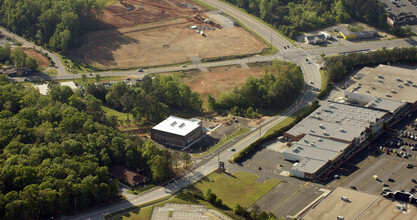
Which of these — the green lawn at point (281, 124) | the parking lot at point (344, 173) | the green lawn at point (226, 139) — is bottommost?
the green lawn at point (226, 139)

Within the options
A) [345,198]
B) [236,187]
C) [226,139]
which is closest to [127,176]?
[236,187]

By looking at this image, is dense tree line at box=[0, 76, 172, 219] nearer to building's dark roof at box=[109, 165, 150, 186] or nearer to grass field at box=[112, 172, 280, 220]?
building's dark roof at box=[109, 165, 150, 186]

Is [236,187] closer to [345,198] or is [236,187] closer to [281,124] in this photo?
[345,198]

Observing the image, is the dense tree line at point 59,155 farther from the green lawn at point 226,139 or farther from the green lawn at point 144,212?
the green lawn at point 226,139

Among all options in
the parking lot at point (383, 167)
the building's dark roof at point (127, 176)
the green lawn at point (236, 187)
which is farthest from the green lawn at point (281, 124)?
the building's dark roof at point (127, 176)

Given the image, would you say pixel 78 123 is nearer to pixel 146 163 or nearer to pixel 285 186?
pixel 146 163

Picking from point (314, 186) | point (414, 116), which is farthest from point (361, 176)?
point (414, 116)
